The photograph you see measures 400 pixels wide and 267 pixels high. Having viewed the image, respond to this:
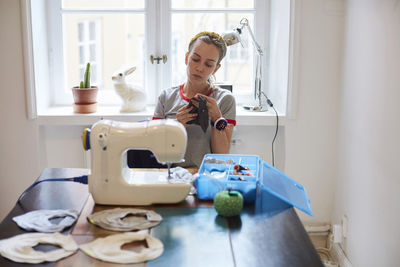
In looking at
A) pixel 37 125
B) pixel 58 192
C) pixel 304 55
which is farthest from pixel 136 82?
pixel 58 192

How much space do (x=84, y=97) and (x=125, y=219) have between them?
1501 millimetres

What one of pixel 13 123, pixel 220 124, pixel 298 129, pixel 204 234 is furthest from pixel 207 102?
pixel 13 123

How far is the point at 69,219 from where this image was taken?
147 centimetres

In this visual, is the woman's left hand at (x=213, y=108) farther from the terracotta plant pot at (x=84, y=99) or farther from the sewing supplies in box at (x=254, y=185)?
the terracotta plant pot at (x=84, y=99)

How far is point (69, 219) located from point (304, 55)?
1.72 meters

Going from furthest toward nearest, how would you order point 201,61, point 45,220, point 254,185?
point 201,61 < point 254,185 < point 45,220

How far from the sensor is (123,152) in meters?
1.60

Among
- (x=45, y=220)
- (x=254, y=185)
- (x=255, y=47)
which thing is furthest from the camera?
(x=255, y=47)

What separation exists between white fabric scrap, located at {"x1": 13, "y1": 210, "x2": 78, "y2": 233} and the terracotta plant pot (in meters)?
1.39

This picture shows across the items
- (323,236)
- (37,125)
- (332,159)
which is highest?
(37,125)

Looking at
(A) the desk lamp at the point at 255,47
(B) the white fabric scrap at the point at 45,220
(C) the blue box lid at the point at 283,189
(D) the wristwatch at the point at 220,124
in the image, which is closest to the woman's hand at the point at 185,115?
(D) the wristwatch at the point at 220,124

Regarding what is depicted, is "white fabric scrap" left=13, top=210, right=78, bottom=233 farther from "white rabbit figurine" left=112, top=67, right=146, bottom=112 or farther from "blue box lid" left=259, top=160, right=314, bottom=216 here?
"white rabbit figurine" left=112, top=67, right=146, bottom=112

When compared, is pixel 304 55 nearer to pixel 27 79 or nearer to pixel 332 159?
pixel 332 159

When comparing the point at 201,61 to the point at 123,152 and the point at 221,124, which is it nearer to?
the point at 221,124
